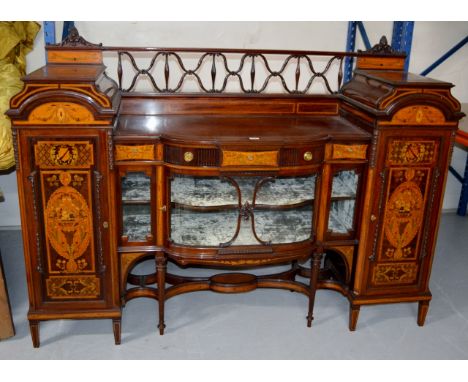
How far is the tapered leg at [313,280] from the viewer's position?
9.44ft

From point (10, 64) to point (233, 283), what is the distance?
2115mm

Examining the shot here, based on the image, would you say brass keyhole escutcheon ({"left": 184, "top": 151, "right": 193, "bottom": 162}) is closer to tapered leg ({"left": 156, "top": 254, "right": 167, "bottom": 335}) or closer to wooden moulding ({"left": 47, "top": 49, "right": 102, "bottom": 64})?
tapered leg ({"left": 156, "top": 254, "right": 167, "bottom": 335})

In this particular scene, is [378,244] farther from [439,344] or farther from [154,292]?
[154,292]

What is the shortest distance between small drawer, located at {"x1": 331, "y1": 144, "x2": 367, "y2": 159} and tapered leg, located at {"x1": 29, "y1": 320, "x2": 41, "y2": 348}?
1816 millimetres

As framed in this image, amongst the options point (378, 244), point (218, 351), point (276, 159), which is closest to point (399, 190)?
point (378, 244)

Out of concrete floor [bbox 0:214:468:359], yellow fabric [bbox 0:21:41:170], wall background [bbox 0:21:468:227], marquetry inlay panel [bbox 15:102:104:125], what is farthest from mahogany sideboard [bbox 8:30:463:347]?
wall background [bbox 0:21:468:227]

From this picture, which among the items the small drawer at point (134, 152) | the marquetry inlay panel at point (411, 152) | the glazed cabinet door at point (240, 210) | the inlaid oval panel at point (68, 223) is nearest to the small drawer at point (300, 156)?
the glazed cabinet door at point (240, 210)

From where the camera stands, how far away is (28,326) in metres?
2.91

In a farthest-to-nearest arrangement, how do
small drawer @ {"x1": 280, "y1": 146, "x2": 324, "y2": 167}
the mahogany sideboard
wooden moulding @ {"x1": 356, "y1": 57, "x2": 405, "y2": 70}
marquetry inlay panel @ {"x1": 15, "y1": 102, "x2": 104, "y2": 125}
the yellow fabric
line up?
the yellow fabric
wooden moulding @ {"x1": 356, "y1": 57, "x2": 405, "y2": 70}
small drawer @ {"x1": 280, "y1": 146, "x2": 324, "y2": 167}
the mahogany sideboard
marquetry inlay panel @ {"x1": 15, "y1": 102, "x2": 104, "y2": 125}

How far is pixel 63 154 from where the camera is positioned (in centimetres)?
238

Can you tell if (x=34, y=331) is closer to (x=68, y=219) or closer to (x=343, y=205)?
(x=68, y=219)

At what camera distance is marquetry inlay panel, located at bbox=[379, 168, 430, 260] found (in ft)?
8.86

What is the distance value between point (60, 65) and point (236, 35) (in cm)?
190

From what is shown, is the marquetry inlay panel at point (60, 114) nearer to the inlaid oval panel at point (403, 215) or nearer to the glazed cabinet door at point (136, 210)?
the glazed cabinet door at point (136, 210)
